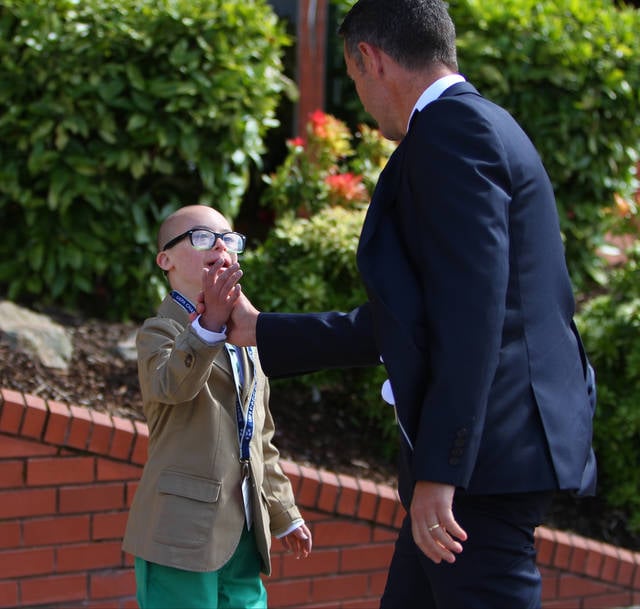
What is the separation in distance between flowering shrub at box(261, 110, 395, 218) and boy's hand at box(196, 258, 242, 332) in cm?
250

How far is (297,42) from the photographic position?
726cm

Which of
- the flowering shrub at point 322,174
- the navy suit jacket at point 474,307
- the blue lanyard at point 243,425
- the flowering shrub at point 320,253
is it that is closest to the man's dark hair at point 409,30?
the navy suit jacket at point 474,307

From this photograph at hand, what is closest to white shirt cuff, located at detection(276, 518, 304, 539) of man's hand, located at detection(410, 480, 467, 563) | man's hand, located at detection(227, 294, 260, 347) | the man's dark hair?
man's hand, located at detection(227, 294, 260, 347)

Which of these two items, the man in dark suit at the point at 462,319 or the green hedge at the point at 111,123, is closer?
the man in dark suit at the point at 462,319

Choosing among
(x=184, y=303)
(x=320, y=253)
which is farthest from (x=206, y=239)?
(x=320, y=253)

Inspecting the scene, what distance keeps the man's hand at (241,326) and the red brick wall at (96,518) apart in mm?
1294

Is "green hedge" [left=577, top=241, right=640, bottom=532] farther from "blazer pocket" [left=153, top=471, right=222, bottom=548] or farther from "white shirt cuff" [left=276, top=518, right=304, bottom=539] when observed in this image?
"blazer pocket" [left=153, top=471, right=222, bottom=548]

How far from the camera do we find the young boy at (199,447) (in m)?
2.82

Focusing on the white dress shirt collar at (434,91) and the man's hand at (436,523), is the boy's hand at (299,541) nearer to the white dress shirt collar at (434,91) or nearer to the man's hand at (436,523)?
the man's hand at (436,523)

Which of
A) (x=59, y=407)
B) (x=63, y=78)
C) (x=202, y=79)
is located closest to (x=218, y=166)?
(x=202, y=79)

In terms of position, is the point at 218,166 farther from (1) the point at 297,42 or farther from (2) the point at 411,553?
(2) the point at 411,553

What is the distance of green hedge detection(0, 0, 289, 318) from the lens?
5234 millimetres

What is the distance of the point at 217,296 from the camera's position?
279 centimetres

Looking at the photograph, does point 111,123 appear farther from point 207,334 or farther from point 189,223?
point 207,334
